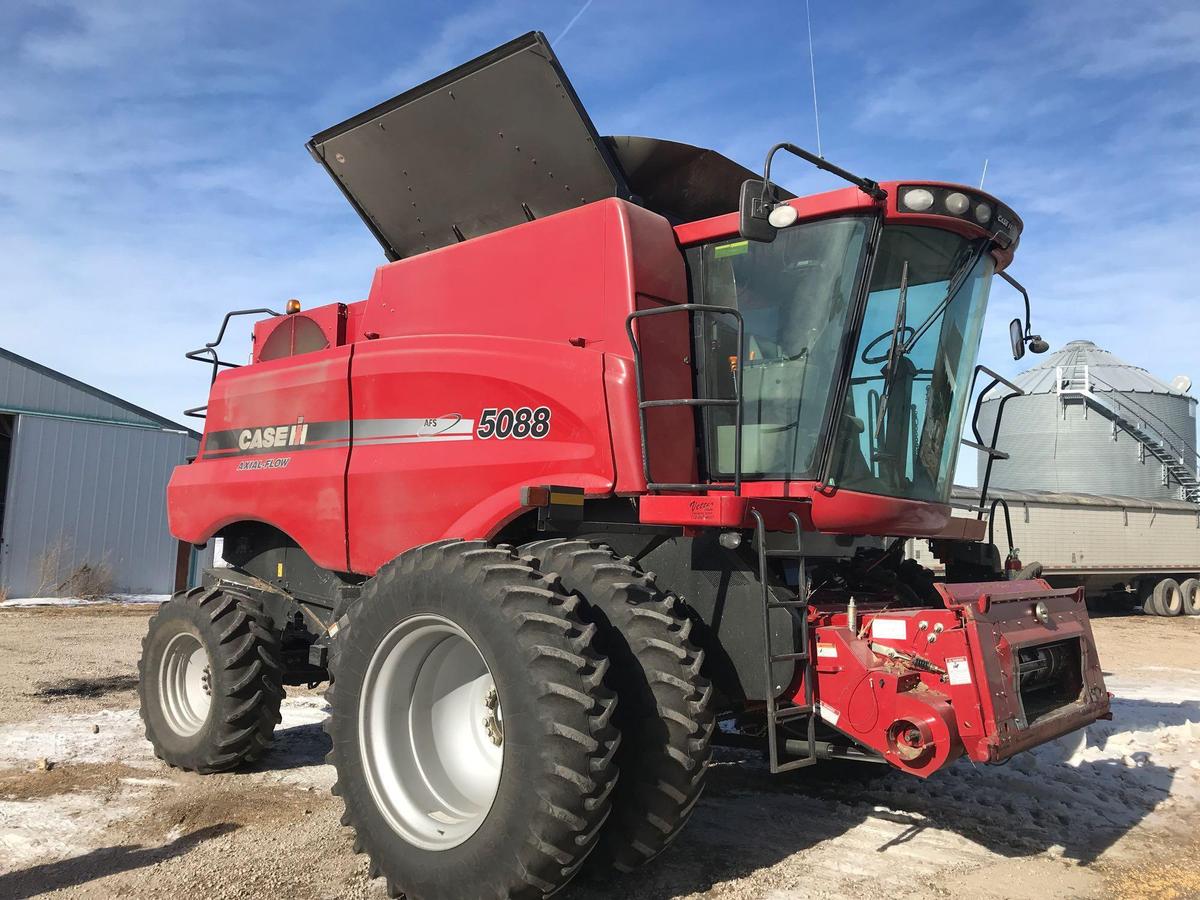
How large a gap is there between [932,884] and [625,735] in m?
1.52

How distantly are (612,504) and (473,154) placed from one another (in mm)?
2305

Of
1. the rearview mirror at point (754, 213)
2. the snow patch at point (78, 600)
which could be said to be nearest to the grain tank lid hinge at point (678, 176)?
the rearview mirror at point (754, 213)

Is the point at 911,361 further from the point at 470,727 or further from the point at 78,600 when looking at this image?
the point at 78,600

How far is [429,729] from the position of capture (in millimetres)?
4121

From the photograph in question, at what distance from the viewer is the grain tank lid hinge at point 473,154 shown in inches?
189

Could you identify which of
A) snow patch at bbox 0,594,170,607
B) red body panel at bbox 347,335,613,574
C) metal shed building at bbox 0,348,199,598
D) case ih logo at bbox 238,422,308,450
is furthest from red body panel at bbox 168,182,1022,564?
metal shed building at bbox 0,348,199,598

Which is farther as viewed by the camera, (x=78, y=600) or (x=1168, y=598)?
(x=1168, y=598)

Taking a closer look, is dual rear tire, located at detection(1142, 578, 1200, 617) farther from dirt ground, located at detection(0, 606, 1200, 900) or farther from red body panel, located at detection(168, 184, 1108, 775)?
red body panel, located at detection(168, 184, 1108, 775)

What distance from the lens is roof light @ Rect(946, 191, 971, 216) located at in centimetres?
424

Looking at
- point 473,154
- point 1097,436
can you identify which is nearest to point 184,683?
point 473,154

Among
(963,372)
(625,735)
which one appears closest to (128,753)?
(625,735)

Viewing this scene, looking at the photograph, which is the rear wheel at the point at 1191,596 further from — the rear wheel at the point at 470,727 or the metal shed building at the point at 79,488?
the rear wheel at the point at 470,727

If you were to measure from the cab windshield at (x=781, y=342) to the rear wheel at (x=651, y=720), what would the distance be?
1.01 metres

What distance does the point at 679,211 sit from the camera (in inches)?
207
